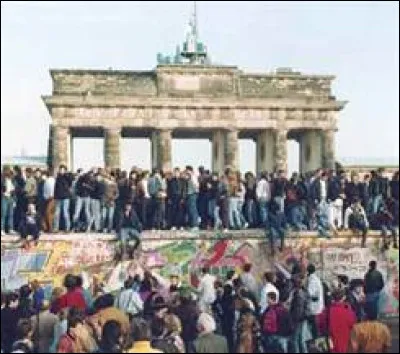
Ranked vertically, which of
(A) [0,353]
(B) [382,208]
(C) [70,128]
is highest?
(C) [70,128]

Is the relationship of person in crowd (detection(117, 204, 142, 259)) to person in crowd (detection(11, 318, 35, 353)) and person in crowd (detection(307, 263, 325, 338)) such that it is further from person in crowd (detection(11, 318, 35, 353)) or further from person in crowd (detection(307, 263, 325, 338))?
person in crowd (detection(11, 318, 35, 353))

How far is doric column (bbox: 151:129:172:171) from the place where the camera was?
50.4 metres

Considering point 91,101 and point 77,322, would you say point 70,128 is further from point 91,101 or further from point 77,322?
point 77,322

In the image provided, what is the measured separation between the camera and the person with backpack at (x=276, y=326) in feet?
55.2

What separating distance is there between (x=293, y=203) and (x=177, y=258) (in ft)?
11.2

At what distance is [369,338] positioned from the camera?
46.3ft

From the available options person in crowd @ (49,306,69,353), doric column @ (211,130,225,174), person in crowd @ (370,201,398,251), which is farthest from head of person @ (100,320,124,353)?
doric column @ (211,130,225,174)

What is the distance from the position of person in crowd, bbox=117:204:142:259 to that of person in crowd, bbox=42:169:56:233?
165cm

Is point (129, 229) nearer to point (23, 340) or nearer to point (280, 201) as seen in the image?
point (280, 201)

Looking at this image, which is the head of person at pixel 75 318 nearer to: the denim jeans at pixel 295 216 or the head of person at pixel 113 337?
the head of person at pixel 113 337

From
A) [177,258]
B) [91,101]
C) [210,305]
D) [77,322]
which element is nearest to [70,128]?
[91,101]

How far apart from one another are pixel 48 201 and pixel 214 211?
161 inches

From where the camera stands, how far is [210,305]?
1905 cm

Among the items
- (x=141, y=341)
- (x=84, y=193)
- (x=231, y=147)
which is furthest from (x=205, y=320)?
(x=231, y=147)
